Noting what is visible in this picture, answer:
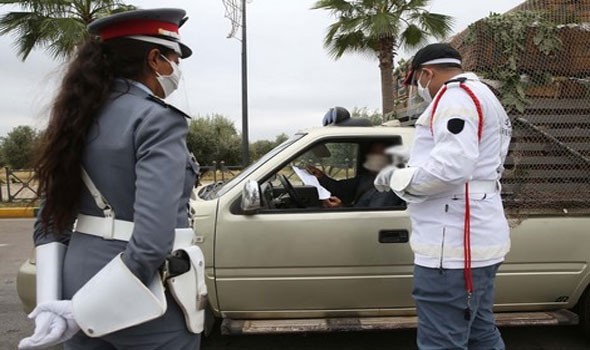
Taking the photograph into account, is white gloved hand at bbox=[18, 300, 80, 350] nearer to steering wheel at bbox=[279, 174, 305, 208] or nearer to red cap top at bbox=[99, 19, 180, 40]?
red cap top at bbox=[99, 19, 180, 40]

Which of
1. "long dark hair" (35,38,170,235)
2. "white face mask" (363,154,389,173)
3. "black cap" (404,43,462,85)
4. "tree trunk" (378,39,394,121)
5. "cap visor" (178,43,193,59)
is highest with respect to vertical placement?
"tree trunk" (378,39,394,121)

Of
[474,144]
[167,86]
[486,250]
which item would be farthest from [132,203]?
[486,250]

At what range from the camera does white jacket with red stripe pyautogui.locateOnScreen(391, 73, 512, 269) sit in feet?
6.62

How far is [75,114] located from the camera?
1423 millimetres

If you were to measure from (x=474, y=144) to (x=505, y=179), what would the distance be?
4.43 feet

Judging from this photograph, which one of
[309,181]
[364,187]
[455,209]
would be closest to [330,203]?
[309,181]

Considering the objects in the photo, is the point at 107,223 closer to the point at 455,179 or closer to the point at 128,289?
the point at 128,289

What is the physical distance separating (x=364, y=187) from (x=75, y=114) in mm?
2660

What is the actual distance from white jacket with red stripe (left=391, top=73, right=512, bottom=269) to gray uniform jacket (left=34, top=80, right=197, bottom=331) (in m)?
1.07

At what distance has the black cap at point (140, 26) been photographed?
4.86ft

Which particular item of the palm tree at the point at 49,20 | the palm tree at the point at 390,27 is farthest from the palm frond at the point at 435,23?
the palm tree at the point at 49,20

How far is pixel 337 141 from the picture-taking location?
343 cm

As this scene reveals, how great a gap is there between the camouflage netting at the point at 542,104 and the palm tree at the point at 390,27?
883 cm

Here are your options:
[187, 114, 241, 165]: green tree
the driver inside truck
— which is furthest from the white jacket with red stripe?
[187, 114, 241, 165]: green tree
